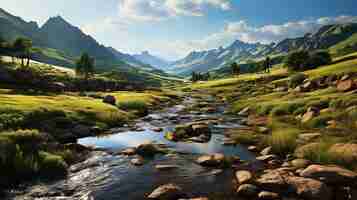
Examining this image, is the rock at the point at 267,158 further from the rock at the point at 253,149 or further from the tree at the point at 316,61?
the tree at the point at 316,61

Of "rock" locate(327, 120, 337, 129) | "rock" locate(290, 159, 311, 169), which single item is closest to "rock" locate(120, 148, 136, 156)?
"rock" locate(290, 159, 311, 169)

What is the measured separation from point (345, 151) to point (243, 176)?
388 inches

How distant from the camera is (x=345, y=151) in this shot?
2494 cm

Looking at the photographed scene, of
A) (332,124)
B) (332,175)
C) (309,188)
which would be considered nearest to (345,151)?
(332,175)

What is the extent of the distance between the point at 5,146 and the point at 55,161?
179 inches

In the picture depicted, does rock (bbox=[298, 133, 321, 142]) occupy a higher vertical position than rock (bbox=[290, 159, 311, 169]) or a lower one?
higher

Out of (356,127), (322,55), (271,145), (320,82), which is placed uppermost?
(322,55)

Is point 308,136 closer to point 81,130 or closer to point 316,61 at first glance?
point 81,130

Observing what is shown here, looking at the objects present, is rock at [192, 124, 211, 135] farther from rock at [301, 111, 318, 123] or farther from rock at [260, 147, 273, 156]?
rock at [301, 111, 318, 123]

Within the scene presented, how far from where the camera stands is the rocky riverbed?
21.0 meters

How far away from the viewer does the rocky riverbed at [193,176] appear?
21047mm

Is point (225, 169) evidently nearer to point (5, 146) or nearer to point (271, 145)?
point (271, 145)

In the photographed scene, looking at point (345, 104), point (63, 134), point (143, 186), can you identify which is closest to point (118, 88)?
point (63, 134)

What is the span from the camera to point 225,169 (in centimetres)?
2731
